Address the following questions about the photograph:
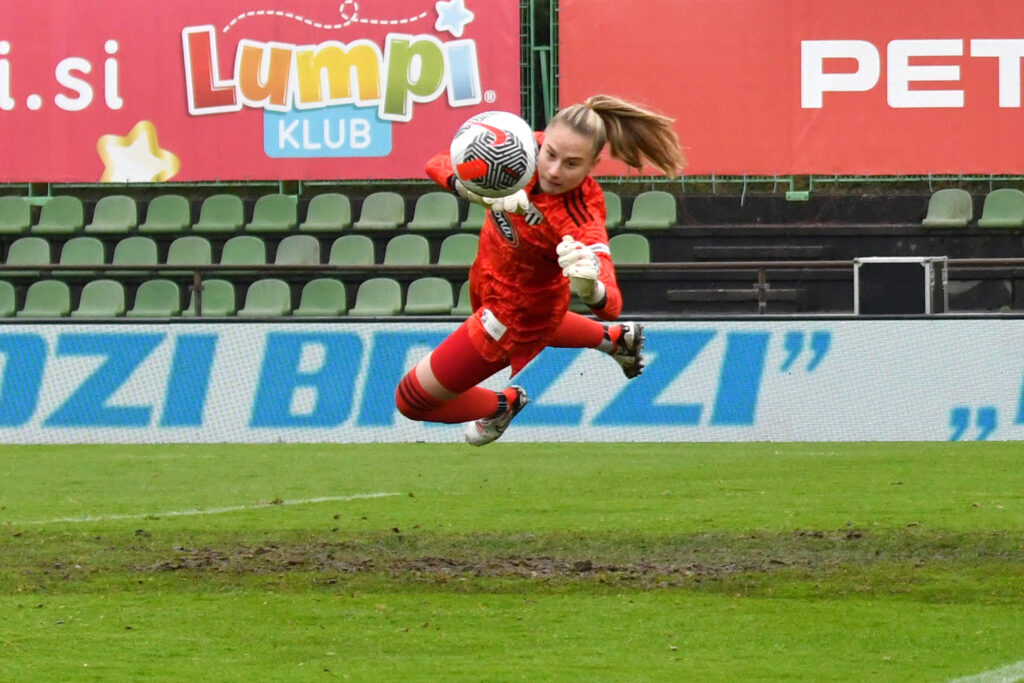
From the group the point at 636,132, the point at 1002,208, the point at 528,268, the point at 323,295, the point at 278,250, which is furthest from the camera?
the point at 278,250

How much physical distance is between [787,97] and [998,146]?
7.86 ft

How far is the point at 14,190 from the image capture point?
18.4 meters

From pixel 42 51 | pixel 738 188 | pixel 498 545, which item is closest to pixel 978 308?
pixel 738 188

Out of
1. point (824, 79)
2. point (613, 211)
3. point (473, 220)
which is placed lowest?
point (473, 220)

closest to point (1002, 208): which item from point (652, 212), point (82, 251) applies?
point (652, 212)

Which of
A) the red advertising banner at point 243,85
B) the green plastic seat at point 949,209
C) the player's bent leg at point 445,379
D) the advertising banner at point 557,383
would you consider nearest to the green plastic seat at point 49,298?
the red advertising banner at point 243,85

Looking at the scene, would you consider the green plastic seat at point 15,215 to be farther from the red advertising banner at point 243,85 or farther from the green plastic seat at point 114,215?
the green plastic seat at point 114,215

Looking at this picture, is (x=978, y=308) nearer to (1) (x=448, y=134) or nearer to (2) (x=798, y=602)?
(1) (x=448, y=134)

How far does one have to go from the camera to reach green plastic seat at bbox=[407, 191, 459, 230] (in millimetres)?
17000

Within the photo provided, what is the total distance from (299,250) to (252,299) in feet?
2.77

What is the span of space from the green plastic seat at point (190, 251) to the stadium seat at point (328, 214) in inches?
43.1

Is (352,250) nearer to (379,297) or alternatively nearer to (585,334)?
(379,297)

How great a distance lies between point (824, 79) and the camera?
1658 cm

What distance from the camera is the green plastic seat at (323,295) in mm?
16406
